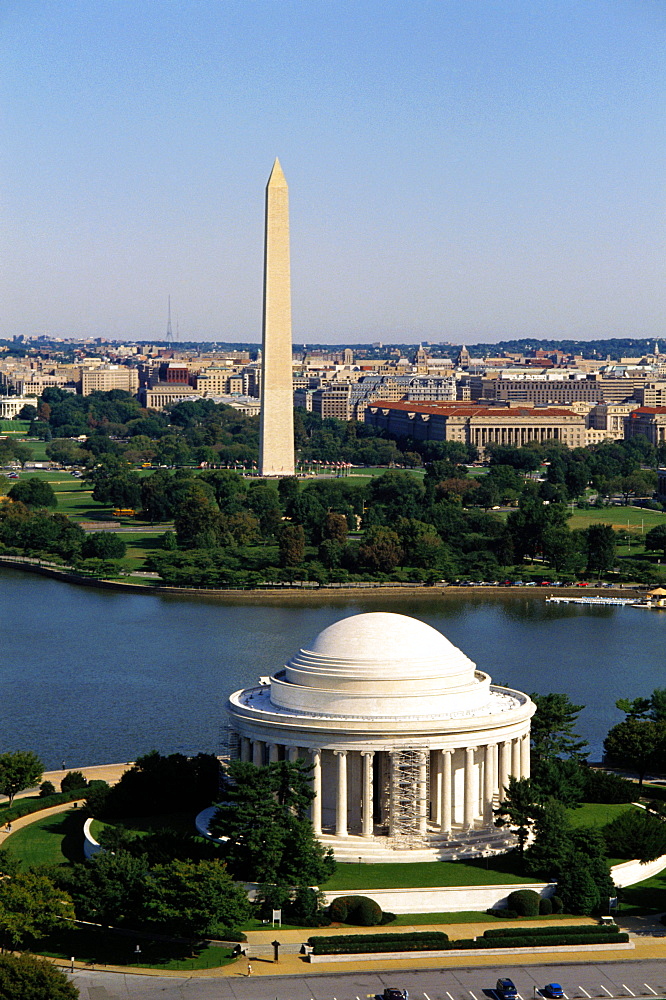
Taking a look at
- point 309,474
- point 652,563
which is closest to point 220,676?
point 652,563

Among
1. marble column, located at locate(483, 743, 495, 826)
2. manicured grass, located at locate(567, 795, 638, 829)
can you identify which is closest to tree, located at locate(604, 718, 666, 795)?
manicured grass, located at locate(567, 795, 638, 829)

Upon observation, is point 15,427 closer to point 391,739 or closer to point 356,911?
point 391,739

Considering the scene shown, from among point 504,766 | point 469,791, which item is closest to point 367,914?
point 469,791

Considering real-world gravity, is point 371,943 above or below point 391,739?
below

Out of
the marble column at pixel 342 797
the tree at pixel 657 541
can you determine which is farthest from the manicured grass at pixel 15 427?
the marble column at pixel 342 797

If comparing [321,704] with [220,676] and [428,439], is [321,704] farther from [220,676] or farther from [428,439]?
[428,439]

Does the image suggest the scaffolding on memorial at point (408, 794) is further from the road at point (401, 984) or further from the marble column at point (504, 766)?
the road at point (401, 984)
